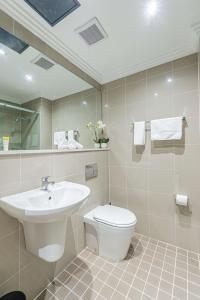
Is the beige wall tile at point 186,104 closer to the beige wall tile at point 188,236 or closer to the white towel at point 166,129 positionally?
the white towel at point 166,129

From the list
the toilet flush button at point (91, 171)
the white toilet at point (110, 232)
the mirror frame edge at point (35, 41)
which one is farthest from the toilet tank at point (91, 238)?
the mirror frame edge at point (35, 41)

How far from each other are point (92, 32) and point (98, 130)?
1183 mm

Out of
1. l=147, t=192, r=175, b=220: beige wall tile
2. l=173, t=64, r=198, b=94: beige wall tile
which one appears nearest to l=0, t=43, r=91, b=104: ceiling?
l=173, t=64, r=198, b=94: beige wall tile

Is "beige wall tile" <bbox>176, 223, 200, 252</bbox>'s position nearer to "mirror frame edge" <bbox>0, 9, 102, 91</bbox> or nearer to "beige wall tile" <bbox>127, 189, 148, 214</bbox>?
"beige wall tile" <bbox>127, 189, 148, 214</bbox>

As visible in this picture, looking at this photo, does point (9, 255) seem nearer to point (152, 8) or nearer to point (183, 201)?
point (183, 201)

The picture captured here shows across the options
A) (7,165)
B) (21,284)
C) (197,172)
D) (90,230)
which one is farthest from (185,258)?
(7,165)

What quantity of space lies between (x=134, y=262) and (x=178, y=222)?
671mm

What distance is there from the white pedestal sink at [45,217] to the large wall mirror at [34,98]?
46 cm

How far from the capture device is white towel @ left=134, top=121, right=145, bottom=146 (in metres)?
1.85

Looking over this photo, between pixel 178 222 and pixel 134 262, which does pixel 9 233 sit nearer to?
pixel 134 262

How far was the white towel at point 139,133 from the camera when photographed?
6.08 feet

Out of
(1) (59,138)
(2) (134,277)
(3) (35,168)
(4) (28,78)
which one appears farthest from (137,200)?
(4) (28,78)

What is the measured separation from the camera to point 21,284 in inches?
41.5

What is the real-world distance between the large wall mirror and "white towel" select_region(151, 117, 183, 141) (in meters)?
0.95
